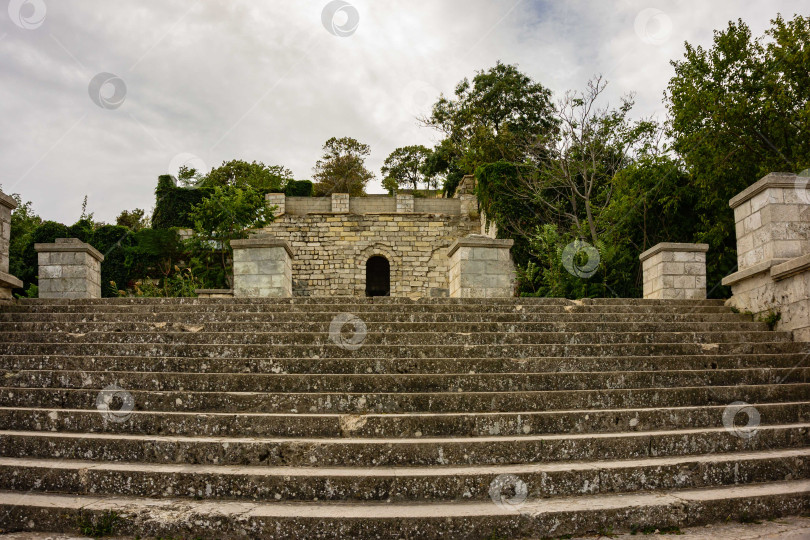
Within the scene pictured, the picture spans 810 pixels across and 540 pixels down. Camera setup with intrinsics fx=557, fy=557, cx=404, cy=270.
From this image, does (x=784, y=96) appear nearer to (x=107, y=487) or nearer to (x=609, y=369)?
(x=609, y=369)

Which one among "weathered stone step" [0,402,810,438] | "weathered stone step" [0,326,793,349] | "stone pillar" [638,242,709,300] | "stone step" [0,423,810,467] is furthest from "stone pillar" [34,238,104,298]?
"stone pillar" [638,242,709,300]

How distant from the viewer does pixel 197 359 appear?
16.8 feet

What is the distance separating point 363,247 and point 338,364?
16.9 metres

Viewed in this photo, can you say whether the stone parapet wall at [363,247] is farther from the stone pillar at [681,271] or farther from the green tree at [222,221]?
the stone pillar at [681,271]

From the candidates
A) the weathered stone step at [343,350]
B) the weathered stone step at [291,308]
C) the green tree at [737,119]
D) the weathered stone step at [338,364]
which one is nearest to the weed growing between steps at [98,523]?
the weathered stone step at [338,364]

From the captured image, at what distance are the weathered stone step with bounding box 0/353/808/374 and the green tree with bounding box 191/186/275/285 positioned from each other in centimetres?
1089

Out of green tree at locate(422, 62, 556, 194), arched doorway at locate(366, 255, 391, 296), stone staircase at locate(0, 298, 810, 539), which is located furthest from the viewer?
green tree at locate(422, 62, 556, 194)

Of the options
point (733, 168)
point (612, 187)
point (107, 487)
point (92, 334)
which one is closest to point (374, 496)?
point (107, 487)

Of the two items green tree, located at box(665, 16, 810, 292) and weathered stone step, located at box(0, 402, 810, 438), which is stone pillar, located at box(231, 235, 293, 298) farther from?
green tree, located at box(665, 16, 810, 292)

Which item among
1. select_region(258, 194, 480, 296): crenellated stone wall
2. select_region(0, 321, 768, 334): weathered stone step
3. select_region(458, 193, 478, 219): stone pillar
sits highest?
select_region(458, 193, 478, 219): stone pillar

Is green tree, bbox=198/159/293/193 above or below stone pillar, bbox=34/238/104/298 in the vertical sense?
above

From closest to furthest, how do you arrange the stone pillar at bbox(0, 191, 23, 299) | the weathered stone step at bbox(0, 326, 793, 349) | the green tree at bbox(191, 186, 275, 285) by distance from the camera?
1. the weathered stone step at bbox(0, 326, 793, 349)
2. the stone pillar at bbox(0, 191, 23, 299)
3. the green tree at bbox(191, 186, 275, 285)

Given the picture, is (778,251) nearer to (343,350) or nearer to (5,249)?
(343,350)

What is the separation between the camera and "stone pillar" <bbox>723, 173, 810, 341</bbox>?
19.8 feet
